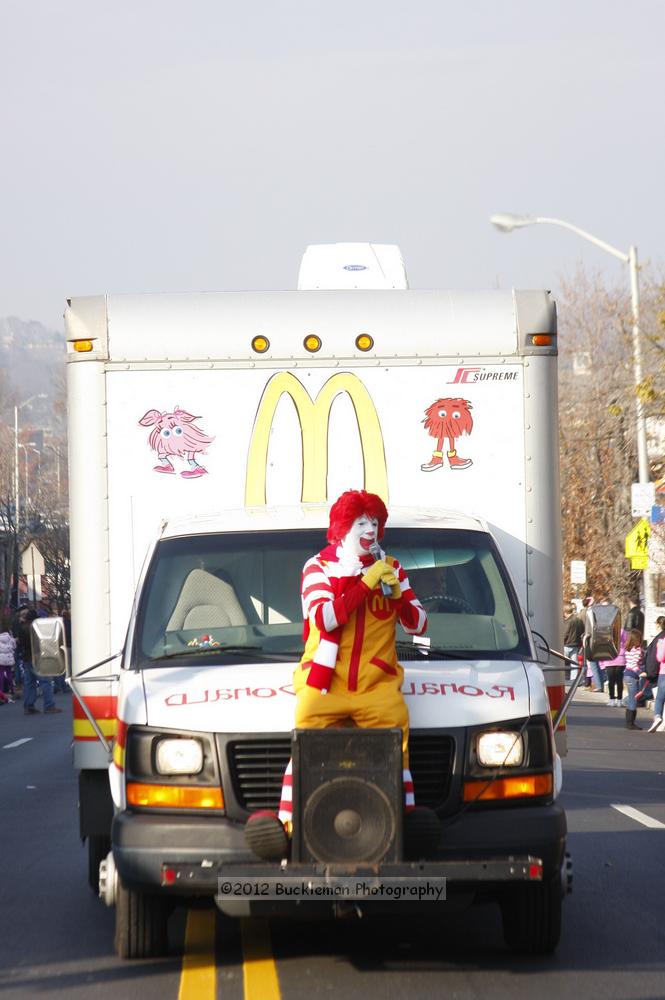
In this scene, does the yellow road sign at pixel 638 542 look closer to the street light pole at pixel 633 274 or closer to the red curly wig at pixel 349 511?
the street light pole at pixel 633 274

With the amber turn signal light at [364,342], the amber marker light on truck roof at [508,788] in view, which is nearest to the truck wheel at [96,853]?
the amber marker light on truck roof at [508,788]

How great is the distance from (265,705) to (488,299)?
11.0 feet

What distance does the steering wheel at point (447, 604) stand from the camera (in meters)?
7.88

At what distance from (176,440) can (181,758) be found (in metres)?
2.69

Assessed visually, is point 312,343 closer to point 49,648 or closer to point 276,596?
point 276,596

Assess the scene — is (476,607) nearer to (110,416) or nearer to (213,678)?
(213,678)

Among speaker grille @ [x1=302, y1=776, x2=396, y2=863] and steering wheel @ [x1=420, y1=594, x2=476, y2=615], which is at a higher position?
steering wheel @ [x1=420, y1=594, x2=476, y2=615]

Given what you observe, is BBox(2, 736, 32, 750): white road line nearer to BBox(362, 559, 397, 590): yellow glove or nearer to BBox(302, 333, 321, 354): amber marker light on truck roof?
BBox(302, 333, 321, 354): amber marker light on truck roof

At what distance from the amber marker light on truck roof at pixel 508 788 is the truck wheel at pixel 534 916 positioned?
0.50m

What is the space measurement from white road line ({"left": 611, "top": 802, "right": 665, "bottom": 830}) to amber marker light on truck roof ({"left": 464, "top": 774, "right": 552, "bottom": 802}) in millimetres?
5744

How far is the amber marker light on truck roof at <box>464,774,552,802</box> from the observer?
6.78 metres

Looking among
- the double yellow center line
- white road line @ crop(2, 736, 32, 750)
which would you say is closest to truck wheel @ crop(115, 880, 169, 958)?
the double yellow center line

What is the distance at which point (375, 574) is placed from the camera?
6809 mm

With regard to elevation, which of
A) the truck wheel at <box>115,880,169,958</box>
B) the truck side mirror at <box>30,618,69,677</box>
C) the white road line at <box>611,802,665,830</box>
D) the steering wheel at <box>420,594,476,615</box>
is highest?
the steering wheel at <box>420,594,476,615</box>
